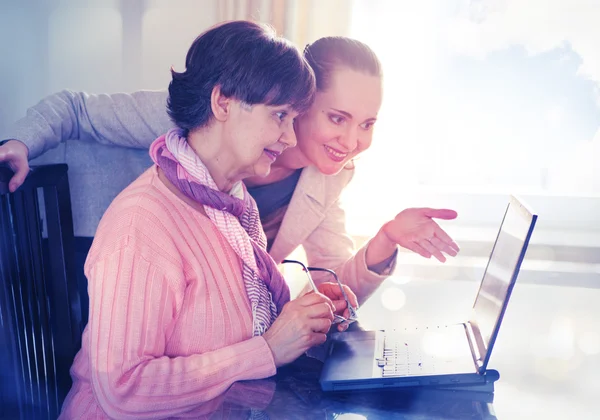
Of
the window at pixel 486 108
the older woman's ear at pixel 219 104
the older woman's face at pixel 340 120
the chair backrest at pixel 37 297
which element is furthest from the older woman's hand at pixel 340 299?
the window at pixel 486 108

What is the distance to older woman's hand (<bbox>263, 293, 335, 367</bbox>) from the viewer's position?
101cm

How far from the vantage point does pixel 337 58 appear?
4.55 ft

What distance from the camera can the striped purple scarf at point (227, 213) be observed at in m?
1.06

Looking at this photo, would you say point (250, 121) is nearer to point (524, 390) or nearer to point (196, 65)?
point (196, 65)

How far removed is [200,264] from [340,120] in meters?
0.53

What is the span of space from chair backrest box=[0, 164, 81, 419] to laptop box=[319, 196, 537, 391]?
1.91 feet

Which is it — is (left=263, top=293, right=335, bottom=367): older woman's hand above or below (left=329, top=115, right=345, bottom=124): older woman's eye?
below

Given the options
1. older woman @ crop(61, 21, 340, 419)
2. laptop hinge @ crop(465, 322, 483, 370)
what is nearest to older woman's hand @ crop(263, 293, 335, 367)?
older woman @ crop(61, 21, 340, 419)

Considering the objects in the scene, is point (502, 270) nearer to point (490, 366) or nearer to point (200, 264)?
point (490, 366)

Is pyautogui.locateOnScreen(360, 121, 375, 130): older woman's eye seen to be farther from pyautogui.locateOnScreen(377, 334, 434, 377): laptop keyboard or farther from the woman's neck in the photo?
pyautogui.locateOnScreen(377, 334, 434, 377): laptop keyboard

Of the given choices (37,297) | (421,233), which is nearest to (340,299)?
(421,233)

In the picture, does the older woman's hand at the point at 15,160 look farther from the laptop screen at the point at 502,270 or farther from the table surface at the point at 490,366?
the laptop screen at the point at 502,270

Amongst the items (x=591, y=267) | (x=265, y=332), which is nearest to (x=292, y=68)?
(x=265, y=332)

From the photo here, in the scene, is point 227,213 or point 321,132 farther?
point 321,132
